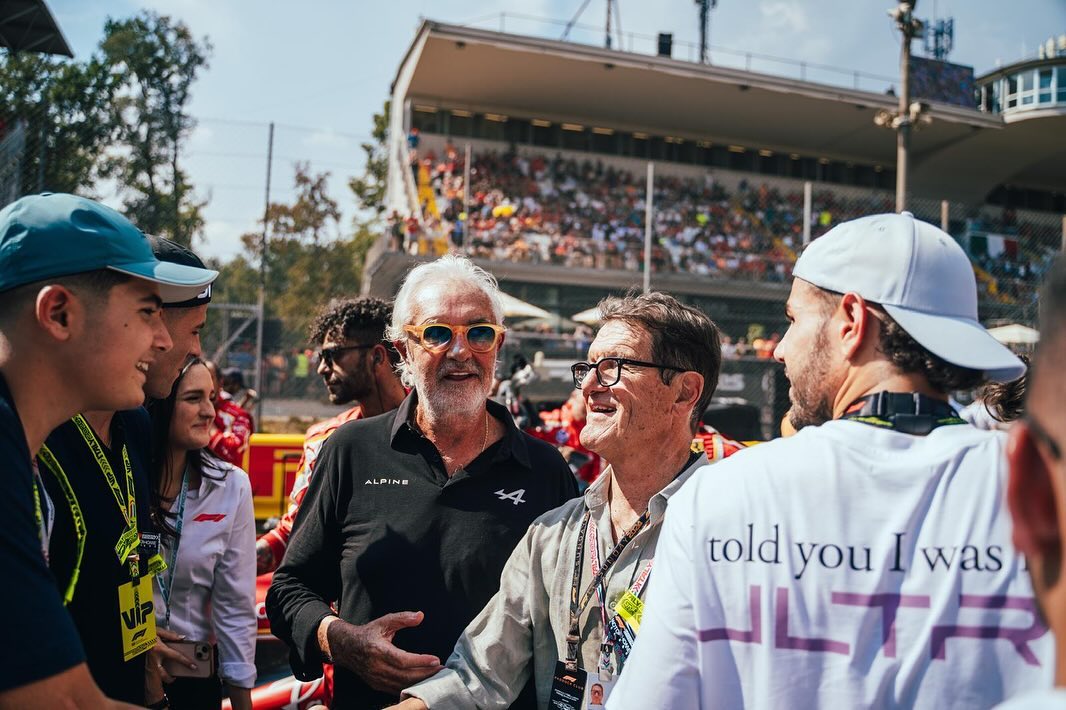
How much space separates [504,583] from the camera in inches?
86.8

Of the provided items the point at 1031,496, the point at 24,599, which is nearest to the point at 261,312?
the point at 24,599

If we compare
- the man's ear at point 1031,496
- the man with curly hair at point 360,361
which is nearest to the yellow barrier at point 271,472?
the man with curly hair at point 360,361

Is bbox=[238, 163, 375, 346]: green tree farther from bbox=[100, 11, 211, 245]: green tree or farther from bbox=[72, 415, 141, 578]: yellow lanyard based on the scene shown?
bbox=[72, 415, 141, 578]: yellow lanyard

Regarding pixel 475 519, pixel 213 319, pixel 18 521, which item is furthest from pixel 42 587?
pixel 213 319

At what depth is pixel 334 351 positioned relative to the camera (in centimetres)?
437

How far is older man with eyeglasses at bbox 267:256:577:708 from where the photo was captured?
2.51 m

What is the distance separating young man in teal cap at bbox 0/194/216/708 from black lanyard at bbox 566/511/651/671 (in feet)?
3.49

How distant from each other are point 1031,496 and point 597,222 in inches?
841

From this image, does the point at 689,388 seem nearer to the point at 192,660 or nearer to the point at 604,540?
the point at 604,540

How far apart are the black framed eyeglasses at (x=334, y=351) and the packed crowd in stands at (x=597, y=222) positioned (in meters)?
10.5

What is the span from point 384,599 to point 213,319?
9.23 m

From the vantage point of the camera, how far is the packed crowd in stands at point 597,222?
1744 centimetres

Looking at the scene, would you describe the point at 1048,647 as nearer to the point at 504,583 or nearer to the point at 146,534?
the point at 504,583

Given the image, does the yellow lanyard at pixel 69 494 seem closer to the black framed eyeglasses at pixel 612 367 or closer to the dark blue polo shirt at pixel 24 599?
the dark blue polo shirt at pixel 24 599
